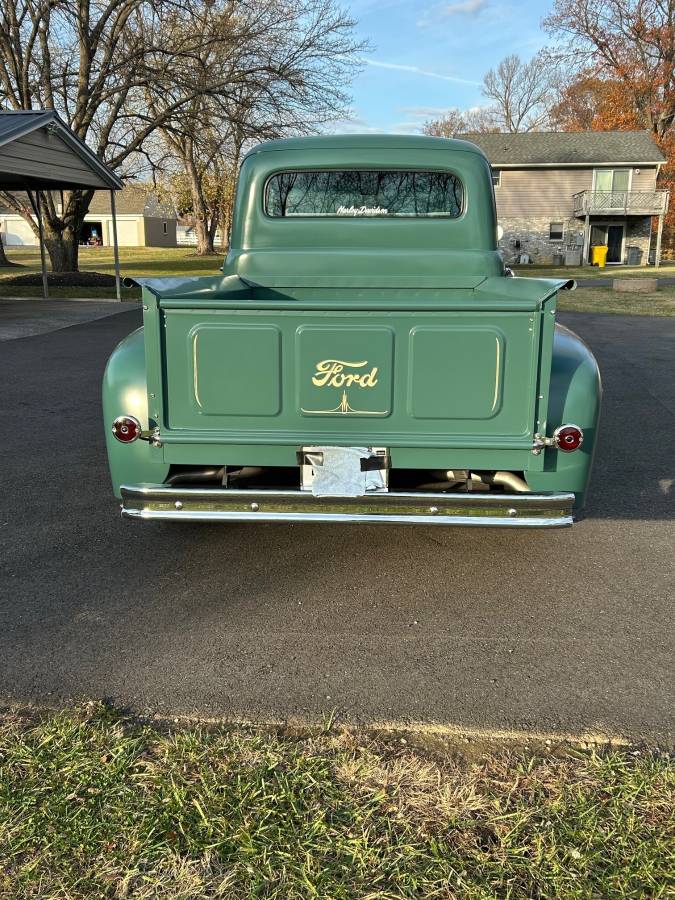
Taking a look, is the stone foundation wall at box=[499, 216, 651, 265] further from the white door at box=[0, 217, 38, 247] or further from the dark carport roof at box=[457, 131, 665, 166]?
the white door at box=[0, 217, 38, 247]

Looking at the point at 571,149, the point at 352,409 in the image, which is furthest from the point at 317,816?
the point at 571,149

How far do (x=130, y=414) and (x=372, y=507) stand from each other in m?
1.24

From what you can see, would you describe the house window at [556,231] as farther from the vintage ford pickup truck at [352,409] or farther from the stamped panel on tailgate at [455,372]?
the stamped panel on tailgate at [455,372]

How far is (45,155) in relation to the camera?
1552 centimetres

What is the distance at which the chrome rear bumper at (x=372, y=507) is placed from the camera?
10.9 ft

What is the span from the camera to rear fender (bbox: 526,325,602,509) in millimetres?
3424

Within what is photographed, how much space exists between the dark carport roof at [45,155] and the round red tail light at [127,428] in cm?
1259

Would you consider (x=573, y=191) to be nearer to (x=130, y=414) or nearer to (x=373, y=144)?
(x=373, y=144)

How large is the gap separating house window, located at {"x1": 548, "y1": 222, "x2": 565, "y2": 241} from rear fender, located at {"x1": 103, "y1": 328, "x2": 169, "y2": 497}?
136 ft

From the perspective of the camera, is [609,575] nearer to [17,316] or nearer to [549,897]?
[549,897]

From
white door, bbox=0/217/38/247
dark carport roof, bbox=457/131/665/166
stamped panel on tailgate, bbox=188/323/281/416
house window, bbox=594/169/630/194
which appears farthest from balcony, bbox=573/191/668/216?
white door, bbox=0/217/38/247

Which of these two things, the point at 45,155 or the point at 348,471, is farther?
the point at 45,155

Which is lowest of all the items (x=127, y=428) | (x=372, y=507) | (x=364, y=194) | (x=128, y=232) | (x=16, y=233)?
(x=372, y=507)

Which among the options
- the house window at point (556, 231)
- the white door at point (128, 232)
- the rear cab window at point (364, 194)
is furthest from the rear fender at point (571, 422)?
the white door at point (128, 232)
